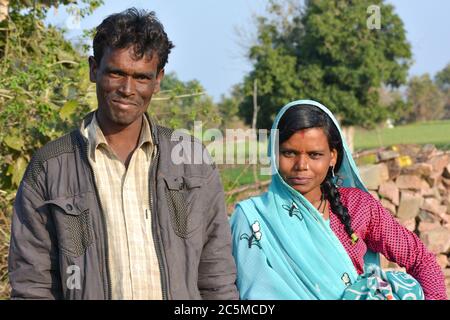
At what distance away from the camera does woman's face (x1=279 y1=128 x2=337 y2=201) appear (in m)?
3.11

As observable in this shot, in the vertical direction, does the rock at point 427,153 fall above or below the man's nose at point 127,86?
below

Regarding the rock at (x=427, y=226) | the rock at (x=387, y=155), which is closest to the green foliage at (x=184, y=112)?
the rock at (x=427, y=226)

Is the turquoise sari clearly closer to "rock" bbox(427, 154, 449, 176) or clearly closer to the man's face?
the man's face

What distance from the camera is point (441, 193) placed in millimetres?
10148

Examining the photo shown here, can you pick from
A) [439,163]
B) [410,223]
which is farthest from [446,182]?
[410,223]

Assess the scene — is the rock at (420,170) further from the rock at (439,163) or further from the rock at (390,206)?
the rock at (390,206)

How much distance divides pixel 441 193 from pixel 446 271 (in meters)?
2.65

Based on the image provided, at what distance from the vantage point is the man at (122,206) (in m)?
2.30

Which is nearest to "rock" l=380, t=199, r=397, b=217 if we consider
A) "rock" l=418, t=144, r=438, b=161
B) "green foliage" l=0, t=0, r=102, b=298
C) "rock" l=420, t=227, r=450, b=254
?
"rock" l=420, t=227, r=450, b=254

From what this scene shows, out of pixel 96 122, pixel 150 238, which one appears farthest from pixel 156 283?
pixel 96 122

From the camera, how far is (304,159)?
10.2 ft

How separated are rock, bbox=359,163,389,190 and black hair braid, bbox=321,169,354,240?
18.6 ft

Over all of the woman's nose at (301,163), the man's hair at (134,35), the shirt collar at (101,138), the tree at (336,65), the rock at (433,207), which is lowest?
the rock at (433,207)

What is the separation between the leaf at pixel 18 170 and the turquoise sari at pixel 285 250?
268 cm
